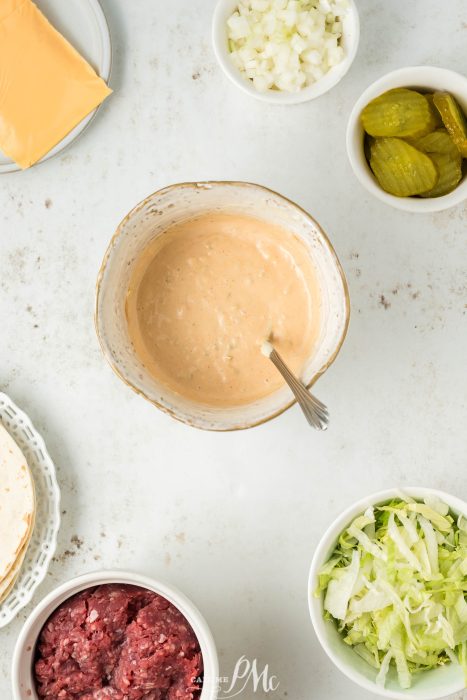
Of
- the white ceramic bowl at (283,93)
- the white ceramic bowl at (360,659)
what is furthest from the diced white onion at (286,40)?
the white ceramic bowl at (360,659)

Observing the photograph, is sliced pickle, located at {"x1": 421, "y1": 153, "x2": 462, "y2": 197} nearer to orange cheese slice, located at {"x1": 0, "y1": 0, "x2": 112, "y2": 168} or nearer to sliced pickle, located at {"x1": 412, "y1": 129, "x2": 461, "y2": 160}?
sliced pickle, located at {"x1": 412, "y1": 129, "x2": 461, "y2": 160}


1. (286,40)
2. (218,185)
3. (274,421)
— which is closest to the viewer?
(218,185)

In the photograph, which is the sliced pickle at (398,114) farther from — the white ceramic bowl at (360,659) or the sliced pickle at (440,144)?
the white ceramic bowl at (360,659)

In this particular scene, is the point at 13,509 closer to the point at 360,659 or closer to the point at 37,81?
the point at 360,659

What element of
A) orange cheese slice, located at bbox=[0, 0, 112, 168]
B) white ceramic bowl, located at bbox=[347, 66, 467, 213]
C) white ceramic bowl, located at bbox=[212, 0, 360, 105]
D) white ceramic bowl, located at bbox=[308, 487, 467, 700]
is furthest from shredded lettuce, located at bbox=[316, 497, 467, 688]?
orange cheese slice, located at bbox=[0, 0, 112, 168]

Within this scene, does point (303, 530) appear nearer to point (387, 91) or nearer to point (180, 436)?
point (180, 436)

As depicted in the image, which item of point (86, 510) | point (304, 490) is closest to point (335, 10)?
point (304, 490)

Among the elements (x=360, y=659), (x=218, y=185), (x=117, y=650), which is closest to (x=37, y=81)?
(x=218, y=185)
